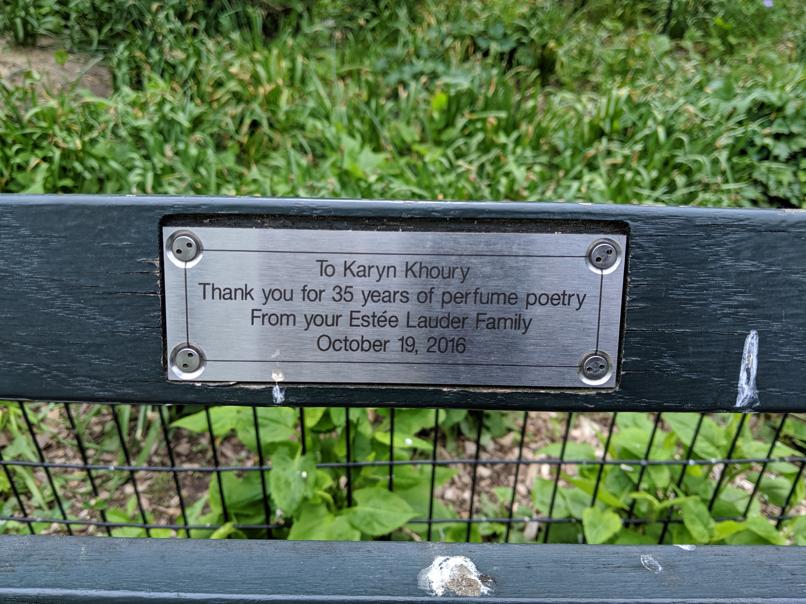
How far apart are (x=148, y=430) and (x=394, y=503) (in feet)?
3.96

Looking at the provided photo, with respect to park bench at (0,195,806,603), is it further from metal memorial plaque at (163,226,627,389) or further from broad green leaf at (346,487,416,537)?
broad green leaf at (346,487,416,537)

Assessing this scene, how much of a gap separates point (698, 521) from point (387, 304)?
39.5 inches

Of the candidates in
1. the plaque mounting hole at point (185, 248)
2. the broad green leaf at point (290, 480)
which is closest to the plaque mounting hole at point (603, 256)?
the plaque mounting hole at point (185, 248)

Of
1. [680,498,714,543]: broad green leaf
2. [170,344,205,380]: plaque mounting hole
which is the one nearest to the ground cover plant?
[680,498,714,543]: broad green leaf

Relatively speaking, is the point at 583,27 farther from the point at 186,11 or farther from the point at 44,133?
the point at 44,133

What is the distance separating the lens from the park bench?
0.97 m

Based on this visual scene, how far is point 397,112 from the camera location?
12.5 ft

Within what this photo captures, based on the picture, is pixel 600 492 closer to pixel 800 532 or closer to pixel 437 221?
pixel 800 532

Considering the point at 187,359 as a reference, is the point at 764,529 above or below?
below

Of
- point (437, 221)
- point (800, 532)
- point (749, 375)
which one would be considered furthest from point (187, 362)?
point (800, 532)

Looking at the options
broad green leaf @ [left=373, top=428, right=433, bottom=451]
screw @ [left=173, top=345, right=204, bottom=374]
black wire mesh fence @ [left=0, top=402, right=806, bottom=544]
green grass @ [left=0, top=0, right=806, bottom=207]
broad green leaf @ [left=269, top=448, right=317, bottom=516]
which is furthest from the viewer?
green grass @ [left=0, top=0, right=806, bottom=207]

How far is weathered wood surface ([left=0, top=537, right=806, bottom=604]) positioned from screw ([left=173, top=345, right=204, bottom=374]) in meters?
0.23

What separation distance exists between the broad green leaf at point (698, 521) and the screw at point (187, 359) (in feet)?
3.64

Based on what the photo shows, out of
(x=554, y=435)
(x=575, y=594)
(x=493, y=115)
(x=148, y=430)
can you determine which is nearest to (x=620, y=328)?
(x=575, y=594)
